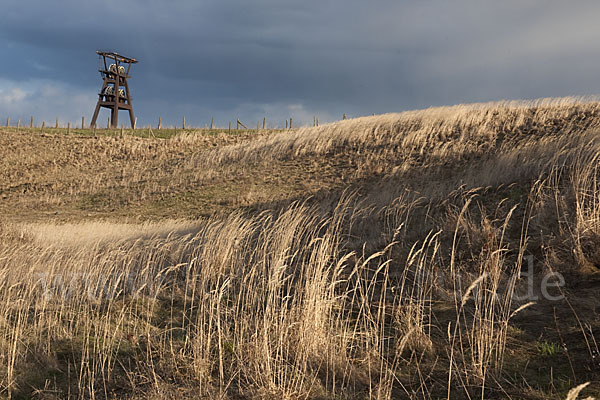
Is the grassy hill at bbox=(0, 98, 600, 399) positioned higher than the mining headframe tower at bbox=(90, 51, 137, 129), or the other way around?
the mining headframe tower at bbox=(90, 51, 137, 129)

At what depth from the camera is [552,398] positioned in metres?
3.47

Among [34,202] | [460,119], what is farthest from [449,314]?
[34,202]

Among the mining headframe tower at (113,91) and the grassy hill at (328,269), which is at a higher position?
the mining headframe tower at (113,91)

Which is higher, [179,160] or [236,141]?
[236,141]

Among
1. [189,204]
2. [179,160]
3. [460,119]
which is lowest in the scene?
[189,204]

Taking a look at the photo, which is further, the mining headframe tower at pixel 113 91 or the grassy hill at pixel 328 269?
the mining headframe tower at pixel 113 91

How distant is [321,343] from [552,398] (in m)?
2.14

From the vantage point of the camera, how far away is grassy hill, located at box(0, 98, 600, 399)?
4.21m

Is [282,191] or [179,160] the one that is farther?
[179,160]

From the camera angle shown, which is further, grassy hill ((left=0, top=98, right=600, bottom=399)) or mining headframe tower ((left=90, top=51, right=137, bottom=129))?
mining headframe tower ((left=90, top=51, right=137, bottom=129))

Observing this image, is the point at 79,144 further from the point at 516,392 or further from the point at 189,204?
A: the point at 516,392

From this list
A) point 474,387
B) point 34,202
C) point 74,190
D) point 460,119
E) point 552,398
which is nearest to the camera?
point 552,398

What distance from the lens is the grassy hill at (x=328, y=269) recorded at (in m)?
4.21

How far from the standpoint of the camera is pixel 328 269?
5059mm
